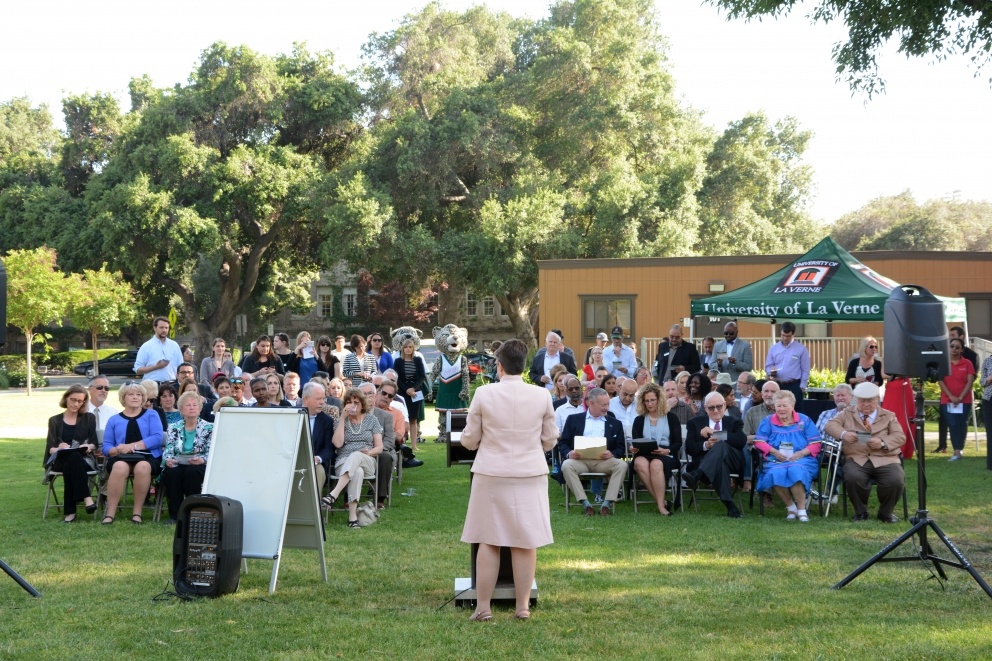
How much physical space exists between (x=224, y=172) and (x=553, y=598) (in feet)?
108

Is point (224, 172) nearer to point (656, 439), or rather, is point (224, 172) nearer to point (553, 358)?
point (553, 358)

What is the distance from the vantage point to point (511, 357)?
5.87 meters

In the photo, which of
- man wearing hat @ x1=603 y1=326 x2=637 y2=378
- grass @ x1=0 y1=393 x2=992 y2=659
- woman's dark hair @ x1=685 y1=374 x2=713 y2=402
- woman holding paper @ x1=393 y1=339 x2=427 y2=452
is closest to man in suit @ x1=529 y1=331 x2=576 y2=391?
man wearing hat @ x1=603 y1=326 x2=637 y2=378

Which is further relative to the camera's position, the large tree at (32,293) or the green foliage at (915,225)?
the green foliage at (915,225)

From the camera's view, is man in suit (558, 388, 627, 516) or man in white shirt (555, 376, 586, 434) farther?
man in white shirt (555, 376, 586, 434)

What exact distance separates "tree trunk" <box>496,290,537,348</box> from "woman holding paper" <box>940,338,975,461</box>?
80.8ft

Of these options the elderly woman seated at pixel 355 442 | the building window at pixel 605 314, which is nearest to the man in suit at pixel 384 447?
the elderly woman seated at pixel 355 442

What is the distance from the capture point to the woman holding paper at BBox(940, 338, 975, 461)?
13.4 metres

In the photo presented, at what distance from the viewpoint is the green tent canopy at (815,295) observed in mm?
13304

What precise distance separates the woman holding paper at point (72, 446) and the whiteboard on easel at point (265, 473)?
327cm

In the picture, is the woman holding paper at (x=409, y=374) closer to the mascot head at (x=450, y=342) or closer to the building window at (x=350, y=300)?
the mascot head at (x=450, y=342)

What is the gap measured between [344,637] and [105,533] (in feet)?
13.3

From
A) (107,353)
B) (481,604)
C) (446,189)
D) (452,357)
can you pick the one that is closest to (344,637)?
(481,604)

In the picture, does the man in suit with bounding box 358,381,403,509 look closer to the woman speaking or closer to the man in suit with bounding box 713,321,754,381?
the woman speaking
